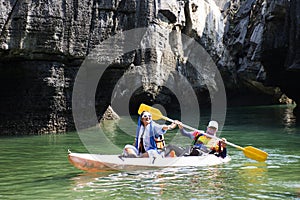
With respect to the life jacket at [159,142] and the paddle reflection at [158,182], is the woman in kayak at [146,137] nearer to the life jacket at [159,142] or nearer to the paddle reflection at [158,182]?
the life jacket at [159,142]

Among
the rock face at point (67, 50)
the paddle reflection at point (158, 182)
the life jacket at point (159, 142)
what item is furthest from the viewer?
the rock face at point (67, 50)

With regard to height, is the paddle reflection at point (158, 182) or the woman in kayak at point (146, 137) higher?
the woman in kayak at point (146, 137)

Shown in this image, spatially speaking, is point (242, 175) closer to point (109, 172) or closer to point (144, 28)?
point (109, 172)

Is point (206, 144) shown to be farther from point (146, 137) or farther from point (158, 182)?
point (158, 182)

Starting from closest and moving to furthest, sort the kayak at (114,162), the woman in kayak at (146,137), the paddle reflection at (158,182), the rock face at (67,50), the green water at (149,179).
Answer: the green water at (149,179) < the paddle reflection at (158,182) < the kayak at (114,162) < the woman in kayak at (146,137) < the rock face at (67,50)

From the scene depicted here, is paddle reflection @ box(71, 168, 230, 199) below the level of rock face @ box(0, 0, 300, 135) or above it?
below

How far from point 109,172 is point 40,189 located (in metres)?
1.85

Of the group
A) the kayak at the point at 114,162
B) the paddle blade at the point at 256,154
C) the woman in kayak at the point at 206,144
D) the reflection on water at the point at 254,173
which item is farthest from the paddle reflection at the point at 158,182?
the paddle blade at the point at 256,154

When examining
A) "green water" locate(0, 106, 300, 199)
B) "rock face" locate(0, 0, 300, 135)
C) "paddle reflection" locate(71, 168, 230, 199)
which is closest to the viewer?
"green water" locate(0, 106, 300, 199)

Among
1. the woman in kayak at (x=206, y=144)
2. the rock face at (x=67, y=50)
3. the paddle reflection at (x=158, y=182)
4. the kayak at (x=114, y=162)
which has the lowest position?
the paddle reflection at (x=158, y=182)

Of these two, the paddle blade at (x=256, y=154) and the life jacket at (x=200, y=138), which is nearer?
the paddle blade at (x=256, y=154)

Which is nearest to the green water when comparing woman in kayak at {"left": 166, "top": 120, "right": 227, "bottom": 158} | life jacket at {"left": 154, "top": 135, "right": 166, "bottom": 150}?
woman in kayak at {"left": 166, "top": 120, "right": 227, "bottom": 158}

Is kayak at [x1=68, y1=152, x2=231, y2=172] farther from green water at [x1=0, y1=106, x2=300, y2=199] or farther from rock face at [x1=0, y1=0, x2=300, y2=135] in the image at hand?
rock face at [x1=0, y1=0, x2=300, y2=135]

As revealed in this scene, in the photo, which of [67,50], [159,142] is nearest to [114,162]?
[159,142]
